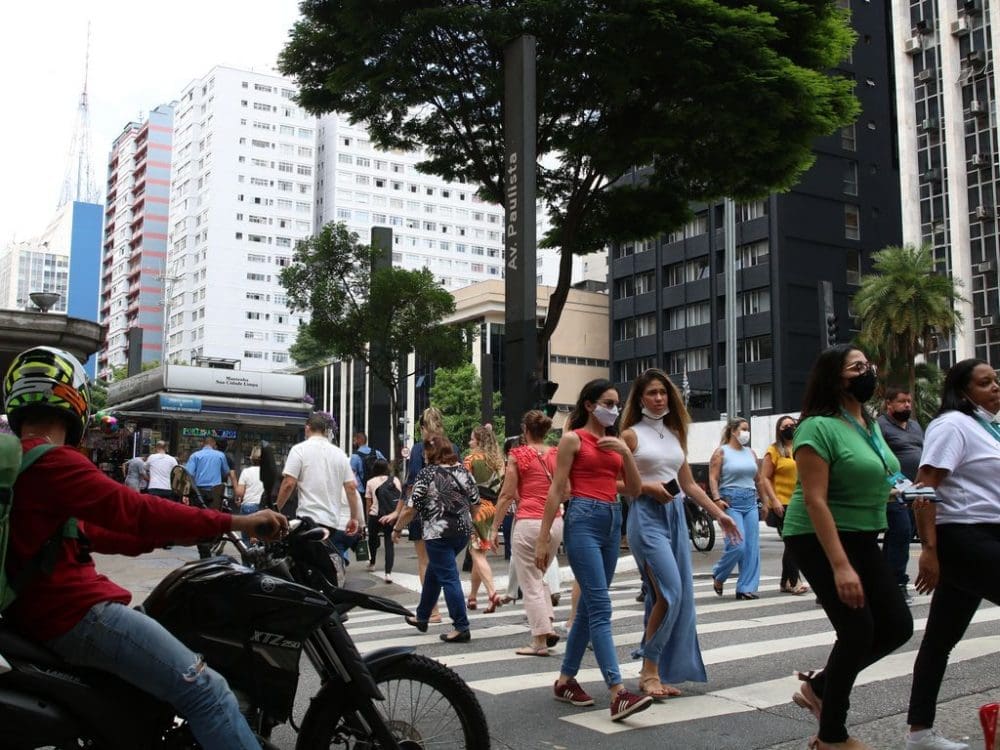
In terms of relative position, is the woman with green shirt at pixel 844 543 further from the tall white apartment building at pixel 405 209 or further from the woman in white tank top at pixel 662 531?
the tall white apartment building at pixel 405 209

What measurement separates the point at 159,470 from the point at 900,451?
12.6 metres

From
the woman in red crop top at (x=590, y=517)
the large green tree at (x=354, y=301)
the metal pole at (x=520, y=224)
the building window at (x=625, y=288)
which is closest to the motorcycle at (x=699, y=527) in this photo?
the metal pole at (x=520, y=224)

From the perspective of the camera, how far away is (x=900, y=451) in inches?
372

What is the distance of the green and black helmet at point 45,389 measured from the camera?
10.7 ft

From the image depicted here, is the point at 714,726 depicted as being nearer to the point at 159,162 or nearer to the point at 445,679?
the point at 445,679

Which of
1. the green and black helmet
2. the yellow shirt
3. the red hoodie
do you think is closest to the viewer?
the red hoodie

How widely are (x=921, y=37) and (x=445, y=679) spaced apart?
62861mm

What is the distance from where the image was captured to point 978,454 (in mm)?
4879

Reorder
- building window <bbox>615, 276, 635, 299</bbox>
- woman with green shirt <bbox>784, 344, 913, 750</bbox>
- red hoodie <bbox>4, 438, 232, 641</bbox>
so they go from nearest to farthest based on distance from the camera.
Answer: red hoodie <bbox>4, 438, 232, 641</bbox>, woman with green shirt <bbox>784, 344, 913, 750</bbox>, building window <bbox>615, 276, 635, 299</bbox>

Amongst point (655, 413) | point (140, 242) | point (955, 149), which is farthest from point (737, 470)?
point (140, 242)

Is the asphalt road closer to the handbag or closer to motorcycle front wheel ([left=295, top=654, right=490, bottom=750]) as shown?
motorcycle front wheel ([left=295, top=654, right=490, bottom=750])

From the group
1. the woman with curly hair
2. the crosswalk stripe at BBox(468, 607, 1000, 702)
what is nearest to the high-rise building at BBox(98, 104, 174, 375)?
the woman with curly hair

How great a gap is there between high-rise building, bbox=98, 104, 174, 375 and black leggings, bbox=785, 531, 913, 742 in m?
129

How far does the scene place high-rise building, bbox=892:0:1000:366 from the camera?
182 feet
